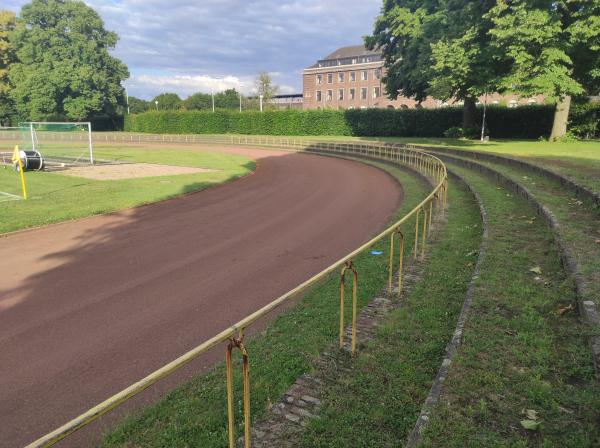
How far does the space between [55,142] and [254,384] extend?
36.9 metres

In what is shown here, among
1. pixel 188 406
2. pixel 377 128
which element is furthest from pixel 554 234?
pixel 377 128

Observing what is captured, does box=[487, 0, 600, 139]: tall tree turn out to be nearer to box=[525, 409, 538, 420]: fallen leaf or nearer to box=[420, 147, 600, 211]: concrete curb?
box=[420, 147, 600, 211]: concrete curb

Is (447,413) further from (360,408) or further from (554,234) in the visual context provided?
(554,234)

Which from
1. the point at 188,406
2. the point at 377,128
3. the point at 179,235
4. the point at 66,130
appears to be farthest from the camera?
the point at 377,128

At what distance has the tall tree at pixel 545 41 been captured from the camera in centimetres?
2333

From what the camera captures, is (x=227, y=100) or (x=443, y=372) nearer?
(x=443, y=372)

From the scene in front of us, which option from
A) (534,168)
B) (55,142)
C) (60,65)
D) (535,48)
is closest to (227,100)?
(60,65)

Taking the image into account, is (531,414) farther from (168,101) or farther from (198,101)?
(168,101)

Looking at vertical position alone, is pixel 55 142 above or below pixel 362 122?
below

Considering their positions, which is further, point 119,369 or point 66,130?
point 66,130

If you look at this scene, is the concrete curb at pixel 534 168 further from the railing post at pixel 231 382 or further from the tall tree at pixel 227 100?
the tall tree at pixel 227 100

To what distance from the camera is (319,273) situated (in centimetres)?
491

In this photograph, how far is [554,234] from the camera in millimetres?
7977

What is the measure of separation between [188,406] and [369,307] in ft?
9.58
